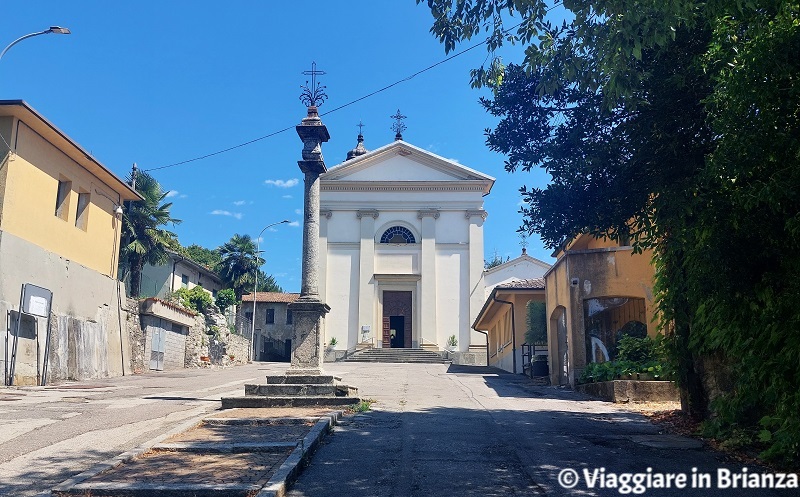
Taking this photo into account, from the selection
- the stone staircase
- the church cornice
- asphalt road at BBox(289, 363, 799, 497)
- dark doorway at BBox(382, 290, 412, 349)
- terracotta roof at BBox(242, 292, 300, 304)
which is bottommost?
asphalt road at BBox(289, 363, 799, 497)

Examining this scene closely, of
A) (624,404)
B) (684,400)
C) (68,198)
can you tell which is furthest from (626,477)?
(68,198)

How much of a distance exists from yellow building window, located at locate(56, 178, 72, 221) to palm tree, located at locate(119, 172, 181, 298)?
1077cm

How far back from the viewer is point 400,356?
36.6 m

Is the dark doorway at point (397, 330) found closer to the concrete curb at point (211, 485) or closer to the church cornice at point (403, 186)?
the church cornice at point (403, 186)

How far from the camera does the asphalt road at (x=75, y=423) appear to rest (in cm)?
580

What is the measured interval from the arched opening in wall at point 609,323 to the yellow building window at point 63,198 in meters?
14.4

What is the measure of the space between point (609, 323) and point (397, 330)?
26469 millimetres

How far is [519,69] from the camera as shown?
24.7ft

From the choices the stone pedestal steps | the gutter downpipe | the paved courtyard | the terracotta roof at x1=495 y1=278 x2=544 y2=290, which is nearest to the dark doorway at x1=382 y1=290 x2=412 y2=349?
the gutter downpipe

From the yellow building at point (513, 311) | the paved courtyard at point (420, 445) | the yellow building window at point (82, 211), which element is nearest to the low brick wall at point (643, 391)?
the paved courtyard at point (420, 445)

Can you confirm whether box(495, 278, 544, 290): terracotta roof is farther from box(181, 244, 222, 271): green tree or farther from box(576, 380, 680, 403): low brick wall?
box(181, 244, 222, 271): green tree

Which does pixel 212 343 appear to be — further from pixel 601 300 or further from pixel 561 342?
pixel 601 300

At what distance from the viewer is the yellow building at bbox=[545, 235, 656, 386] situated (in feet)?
46.1

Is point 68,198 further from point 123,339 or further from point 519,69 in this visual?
point 519,69
